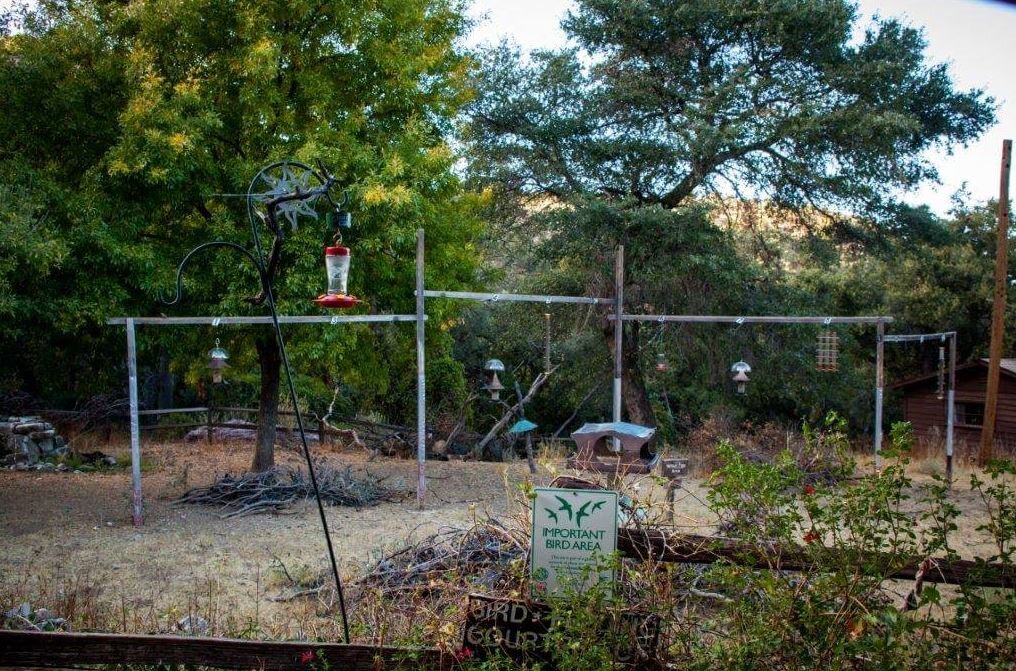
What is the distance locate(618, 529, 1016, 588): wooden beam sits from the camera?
134 inches

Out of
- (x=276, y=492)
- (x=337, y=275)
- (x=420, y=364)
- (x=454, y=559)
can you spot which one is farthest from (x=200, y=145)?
(x=454, y=559)

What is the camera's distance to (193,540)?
8.56 metres

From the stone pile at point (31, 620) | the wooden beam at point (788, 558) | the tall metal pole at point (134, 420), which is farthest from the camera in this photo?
the tall metal pole at point (134, 420)

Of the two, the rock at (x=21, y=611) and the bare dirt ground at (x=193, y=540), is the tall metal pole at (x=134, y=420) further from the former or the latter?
the rock at (x=21, y=611)

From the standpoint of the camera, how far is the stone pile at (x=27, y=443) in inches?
504

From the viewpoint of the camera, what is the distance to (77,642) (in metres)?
3.77

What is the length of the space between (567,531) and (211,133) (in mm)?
8272

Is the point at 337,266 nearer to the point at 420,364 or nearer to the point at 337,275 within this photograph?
the point at 337,275

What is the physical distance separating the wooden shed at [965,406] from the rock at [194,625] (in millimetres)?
14280

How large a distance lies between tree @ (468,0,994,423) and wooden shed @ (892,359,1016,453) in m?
4.23

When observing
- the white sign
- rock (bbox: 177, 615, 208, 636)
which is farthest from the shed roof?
rock (bbox: 177, 615, 208, 636)

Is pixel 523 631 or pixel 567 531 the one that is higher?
pixel 567 531

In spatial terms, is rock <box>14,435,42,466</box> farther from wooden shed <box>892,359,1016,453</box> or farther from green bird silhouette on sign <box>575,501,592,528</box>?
wooden shed <box>892,359,1016,453</box>

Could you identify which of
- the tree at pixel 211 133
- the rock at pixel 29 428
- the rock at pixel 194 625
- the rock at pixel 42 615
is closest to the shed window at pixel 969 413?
the tree at pixel 211 133
